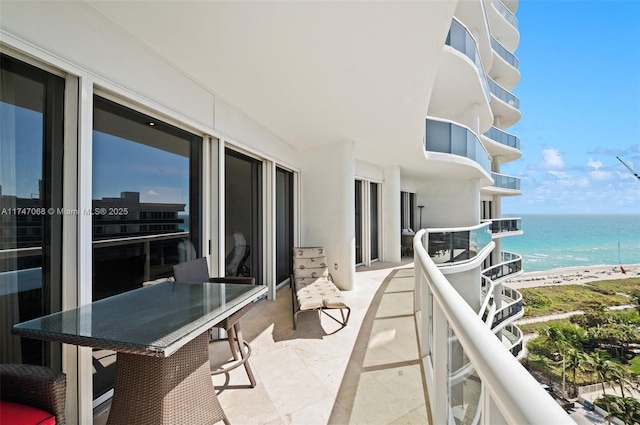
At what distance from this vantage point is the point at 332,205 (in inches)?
208

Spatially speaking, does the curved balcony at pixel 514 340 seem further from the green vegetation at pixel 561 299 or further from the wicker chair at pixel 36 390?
the wicker chair at pixel 36 390

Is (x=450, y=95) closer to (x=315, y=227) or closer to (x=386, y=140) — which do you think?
(x=386, y=140)

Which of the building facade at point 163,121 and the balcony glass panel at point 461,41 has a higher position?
the balcony glass panel at point 461,41

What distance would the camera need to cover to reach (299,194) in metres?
5.62

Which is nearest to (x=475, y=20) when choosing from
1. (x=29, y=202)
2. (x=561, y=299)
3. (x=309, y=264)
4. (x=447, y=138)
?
(x=447, y=138)

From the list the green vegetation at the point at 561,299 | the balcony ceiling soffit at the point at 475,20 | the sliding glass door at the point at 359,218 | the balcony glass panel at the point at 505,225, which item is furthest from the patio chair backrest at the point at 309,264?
the green vegetation at the point at 561,299

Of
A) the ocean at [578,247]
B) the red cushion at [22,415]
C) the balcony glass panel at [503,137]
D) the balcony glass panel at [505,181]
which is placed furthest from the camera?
the ocean at [578,247]

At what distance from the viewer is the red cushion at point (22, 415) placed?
1.12 m

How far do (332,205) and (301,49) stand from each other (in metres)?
3.27

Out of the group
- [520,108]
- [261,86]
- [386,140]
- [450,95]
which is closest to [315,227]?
[386,140]

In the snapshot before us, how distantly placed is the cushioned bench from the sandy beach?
3180cm

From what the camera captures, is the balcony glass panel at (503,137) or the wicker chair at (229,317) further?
the balcony glass panel at (503,137)

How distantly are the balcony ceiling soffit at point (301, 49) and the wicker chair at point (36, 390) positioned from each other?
236 centimetres

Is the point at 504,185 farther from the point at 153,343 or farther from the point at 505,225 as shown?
the point at 153,343
